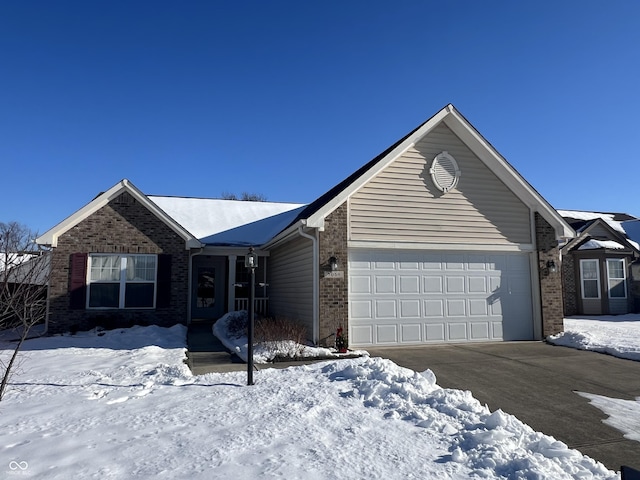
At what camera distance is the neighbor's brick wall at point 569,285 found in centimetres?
2081

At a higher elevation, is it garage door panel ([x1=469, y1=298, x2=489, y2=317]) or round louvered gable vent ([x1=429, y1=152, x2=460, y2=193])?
round louvered gable vent ([x1=429, y1=152, x2=460, y2=193])

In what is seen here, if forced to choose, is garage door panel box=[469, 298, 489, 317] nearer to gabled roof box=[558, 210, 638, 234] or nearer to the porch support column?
the porch support column

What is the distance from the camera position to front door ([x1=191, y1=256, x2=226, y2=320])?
17.2 m

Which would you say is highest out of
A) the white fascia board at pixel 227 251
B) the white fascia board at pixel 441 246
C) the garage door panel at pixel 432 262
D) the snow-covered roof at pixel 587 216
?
the snow-covered roof at pixel 587 216

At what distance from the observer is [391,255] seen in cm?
1138

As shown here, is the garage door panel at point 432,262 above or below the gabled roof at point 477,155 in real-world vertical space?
below

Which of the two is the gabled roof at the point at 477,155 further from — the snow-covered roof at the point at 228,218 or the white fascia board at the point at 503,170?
the snow-covered roof at the point at 228,218

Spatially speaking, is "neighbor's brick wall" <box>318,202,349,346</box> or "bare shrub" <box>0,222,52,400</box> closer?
"bare shrub" <box>0,222,52,400</box>

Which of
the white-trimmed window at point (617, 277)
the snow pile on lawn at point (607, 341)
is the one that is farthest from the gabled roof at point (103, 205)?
the white-trimmed window at point (617, 277)

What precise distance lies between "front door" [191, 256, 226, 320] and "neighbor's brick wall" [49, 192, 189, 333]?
277 centimetres

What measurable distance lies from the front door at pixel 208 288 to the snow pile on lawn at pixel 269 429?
9.39 m

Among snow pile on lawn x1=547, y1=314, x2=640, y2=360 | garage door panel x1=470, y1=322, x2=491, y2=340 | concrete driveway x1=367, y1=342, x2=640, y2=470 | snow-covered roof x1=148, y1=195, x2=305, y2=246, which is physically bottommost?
concrete driveway x1=367, y1=342, x2=640, y2=470

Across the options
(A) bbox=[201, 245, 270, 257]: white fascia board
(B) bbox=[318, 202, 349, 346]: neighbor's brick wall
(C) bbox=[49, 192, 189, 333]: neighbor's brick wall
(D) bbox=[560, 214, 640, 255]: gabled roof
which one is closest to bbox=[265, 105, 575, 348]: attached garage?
(B) bbox=[318, 202, 349, 346]: neighbor's brick wall

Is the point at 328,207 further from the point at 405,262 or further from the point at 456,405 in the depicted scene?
the point at 456,405
